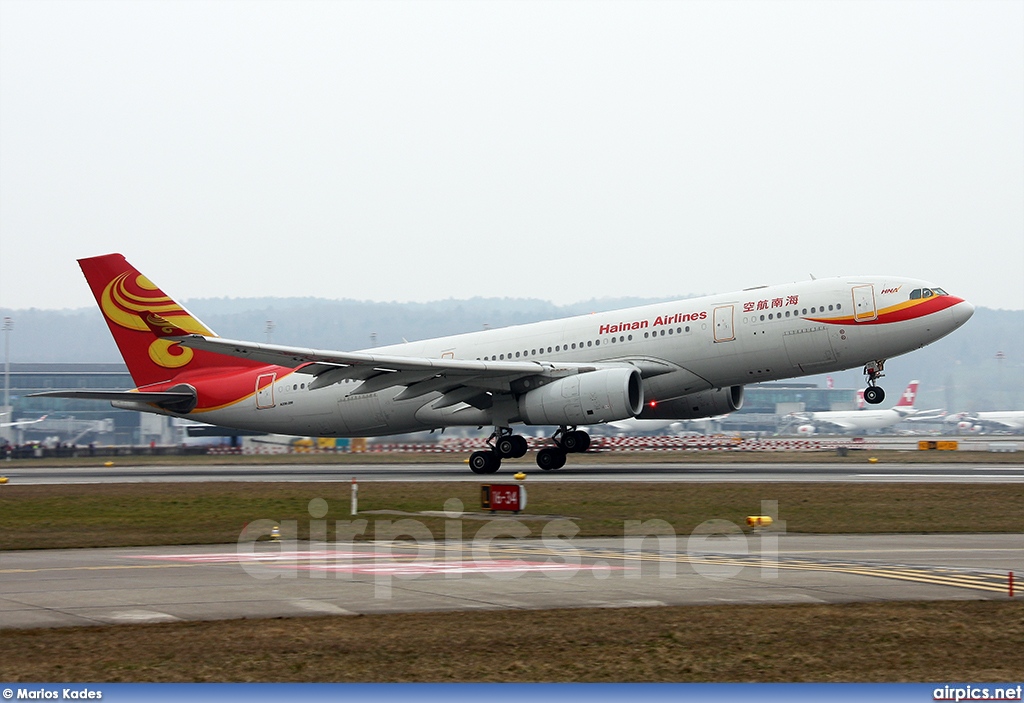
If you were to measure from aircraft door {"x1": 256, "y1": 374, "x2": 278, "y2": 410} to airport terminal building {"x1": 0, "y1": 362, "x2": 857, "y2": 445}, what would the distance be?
40.4 m

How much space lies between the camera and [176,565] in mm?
16938

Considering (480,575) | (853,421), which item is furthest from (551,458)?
(853,421)

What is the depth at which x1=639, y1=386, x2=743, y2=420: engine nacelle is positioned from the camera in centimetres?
4084

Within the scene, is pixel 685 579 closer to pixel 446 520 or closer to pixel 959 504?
pixel 446 520

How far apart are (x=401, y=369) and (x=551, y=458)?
21.3 ft

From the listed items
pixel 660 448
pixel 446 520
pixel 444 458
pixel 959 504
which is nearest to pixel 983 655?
pixel 446 520

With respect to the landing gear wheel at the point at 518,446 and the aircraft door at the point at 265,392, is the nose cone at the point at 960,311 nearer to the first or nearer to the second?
the landing gear wheel at the point at 518,446

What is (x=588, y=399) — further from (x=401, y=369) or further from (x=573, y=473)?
(x=401, y=369)

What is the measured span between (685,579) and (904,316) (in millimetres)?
23568

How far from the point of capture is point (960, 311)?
36.6 metres

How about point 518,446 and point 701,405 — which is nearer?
point 518,446

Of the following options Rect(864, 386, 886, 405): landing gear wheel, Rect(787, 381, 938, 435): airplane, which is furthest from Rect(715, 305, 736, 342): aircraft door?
Rect(787, 381, 938, 435): airplane

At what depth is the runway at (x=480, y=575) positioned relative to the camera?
43.1 feet

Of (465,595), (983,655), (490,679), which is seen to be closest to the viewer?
(490,679)
